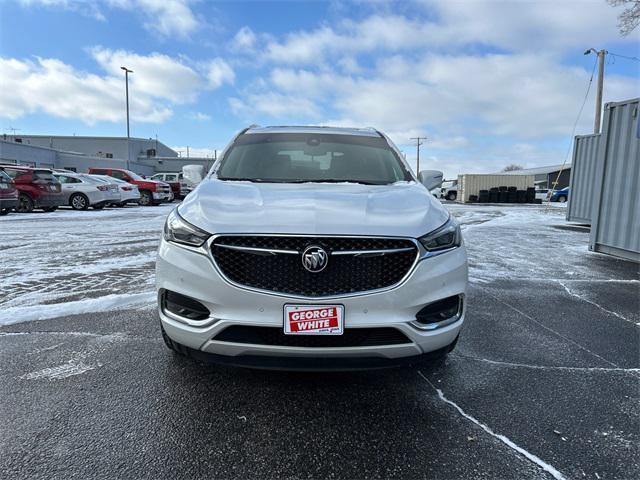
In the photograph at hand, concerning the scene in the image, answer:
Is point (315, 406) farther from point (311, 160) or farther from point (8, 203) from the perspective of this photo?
point (8, 203)

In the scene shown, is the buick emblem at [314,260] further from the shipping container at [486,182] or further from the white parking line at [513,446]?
the shipping container at [486,182]

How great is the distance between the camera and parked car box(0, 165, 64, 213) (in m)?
13.9

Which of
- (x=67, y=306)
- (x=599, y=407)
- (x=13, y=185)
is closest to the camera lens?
(x=599, y=407)

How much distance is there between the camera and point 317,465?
1.92 metres

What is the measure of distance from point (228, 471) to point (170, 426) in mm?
492

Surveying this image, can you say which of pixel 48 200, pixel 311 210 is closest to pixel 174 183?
pixel 48 200

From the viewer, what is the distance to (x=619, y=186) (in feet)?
24.9

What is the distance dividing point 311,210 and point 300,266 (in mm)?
361

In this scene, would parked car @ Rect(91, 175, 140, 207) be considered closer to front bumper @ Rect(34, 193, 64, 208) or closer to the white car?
front bumper @ Rect(34, 193, 64, 208)

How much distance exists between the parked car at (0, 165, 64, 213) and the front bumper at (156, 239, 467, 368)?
1456cm

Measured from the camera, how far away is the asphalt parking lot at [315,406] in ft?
6.35

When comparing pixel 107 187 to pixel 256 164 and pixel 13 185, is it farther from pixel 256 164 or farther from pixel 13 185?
pixel 256 164

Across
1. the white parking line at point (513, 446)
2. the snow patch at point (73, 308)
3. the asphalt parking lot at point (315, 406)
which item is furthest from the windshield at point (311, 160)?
the snow patch at point (73, 308)

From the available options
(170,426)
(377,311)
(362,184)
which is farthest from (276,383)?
(362,184)
